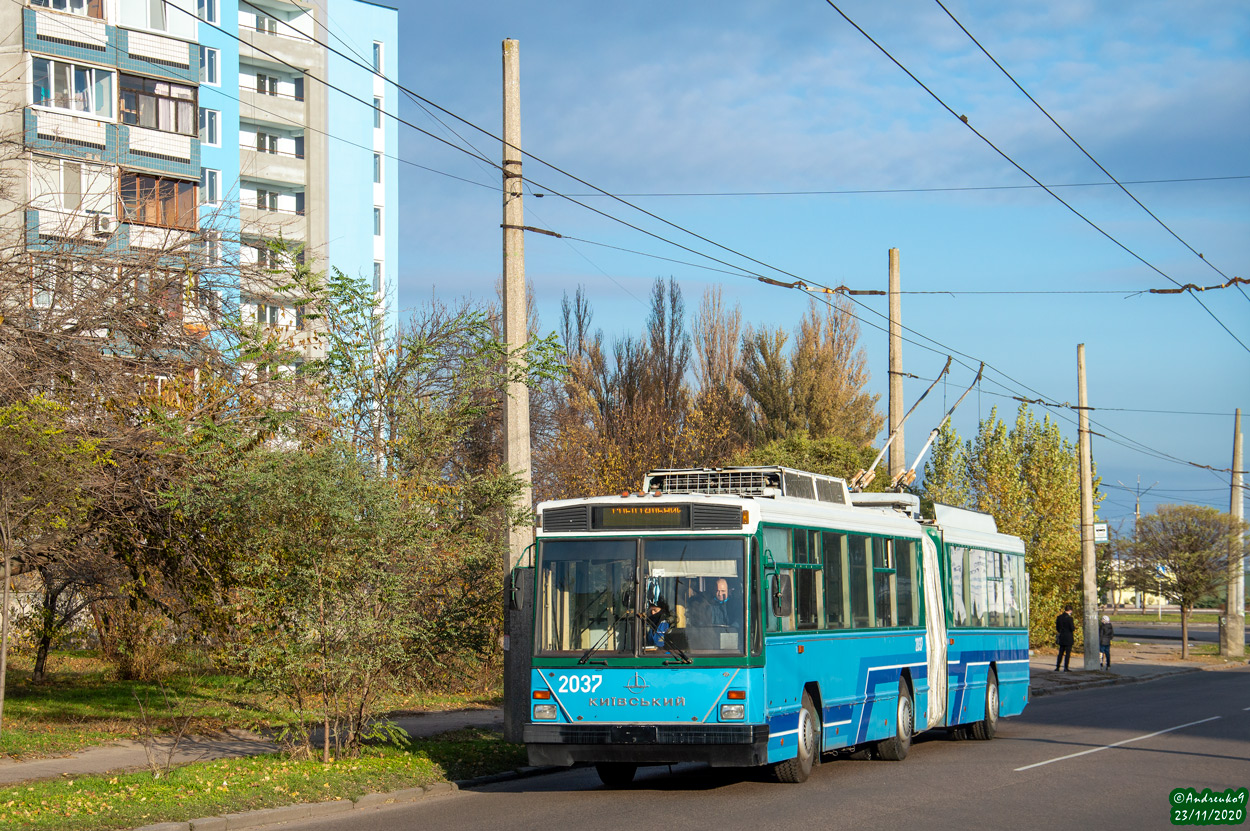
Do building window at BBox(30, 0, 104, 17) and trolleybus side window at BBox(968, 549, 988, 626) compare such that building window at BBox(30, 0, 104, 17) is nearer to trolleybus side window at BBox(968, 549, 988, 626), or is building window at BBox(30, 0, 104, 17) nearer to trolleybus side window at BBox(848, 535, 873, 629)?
trolleybus side window at BBox(968, 549, 988, 626)

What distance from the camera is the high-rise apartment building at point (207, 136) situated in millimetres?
17375

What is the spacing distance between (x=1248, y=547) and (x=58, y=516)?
153 ft

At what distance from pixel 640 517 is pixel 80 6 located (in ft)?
111

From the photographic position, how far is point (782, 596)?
41.8 feet

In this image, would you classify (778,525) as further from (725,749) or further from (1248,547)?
(1248,547)

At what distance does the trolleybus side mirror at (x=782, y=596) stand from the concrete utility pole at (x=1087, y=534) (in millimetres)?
24368

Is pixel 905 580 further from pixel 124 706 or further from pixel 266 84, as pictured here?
pixel 266 84

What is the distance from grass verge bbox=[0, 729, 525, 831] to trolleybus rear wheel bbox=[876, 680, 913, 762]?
4394mm

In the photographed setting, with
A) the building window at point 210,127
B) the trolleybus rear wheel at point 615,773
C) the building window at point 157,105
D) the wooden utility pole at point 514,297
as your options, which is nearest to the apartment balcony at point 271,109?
the building window at point 210,127

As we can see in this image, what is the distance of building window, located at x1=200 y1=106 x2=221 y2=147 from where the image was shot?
46.4 m

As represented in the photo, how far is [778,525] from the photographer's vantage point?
13.0 meters

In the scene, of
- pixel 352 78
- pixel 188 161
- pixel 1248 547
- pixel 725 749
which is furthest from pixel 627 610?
pixel 352 78

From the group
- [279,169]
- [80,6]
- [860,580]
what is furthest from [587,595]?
[279,169]

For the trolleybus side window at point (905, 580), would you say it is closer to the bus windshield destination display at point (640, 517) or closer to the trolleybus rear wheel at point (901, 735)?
the trolleybus rear wheel at point (901, 735)
